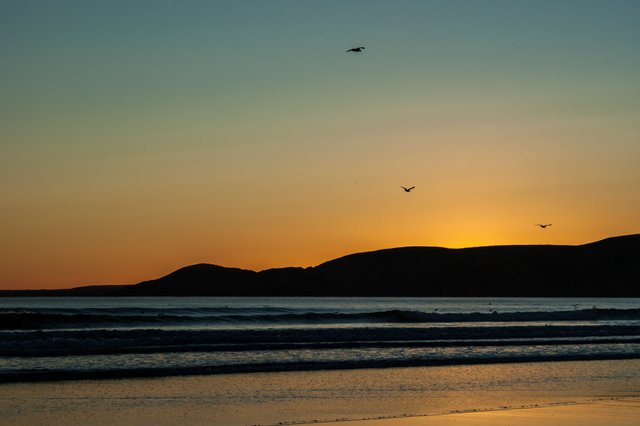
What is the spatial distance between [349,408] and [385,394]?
2229mm

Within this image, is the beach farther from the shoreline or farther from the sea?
the sea

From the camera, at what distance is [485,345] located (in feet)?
115

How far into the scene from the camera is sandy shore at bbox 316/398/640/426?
17000 millimetres

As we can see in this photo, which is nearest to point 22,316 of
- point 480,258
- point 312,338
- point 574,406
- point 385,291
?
point 312,338

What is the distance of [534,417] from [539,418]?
13 cm

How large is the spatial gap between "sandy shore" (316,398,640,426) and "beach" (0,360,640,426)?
2cm

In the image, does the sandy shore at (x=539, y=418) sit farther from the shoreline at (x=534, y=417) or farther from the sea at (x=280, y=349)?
the sea at (x=280, y=349)

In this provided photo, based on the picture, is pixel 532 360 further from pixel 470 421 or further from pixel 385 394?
pixel 470 421

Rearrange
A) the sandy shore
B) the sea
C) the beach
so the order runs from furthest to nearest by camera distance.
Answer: the sea → the beach → the sandy shore

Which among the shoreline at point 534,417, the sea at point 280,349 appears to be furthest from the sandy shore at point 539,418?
the sea at point 280,349

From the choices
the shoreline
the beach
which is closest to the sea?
the beach

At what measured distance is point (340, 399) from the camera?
20.1m

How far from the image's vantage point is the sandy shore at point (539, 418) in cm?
1700

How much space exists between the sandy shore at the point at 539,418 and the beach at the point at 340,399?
0.02 metres
